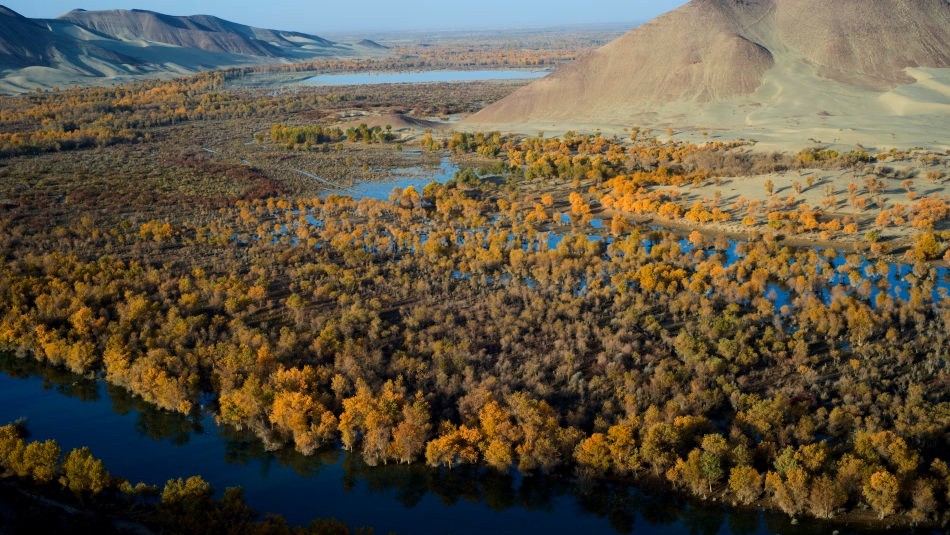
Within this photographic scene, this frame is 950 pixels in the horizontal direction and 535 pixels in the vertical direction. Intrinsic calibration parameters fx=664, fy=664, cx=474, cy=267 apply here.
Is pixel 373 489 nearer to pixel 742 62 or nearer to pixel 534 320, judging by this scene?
pixel 534 320

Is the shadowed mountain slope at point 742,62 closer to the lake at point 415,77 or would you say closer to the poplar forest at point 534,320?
the poplar forest at point 534,320

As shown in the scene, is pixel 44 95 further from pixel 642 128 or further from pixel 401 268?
pixel 401 268

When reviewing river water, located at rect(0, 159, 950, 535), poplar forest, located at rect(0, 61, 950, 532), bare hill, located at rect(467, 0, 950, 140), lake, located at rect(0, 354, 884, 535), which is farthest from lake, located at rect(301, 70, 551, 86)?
lake, located at rect(0, 354, 884, 535)

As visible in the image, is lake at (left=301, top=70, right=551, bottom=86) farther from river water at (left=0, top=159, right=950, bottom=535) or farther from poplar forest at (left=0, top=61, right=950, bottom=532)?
river water at (left=0, top=159, right=950, bottom=535)

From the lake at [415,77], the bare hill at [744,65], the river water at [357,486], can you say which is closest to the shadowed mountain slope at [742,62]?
the bare hill at [744,65]

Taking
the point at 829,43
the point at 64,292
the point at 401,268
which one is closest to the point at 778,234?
the point at 401,268

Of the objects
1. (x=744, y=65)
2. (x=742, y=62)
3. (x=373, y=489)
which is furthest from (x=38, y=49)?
(x=373, y=489)
